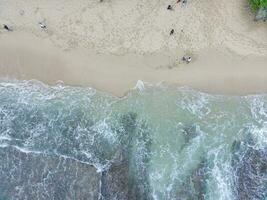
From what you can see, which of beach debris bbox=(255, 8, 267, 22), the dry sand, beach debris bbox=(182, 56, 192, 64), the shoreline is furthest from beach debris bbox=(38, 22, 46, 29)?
beach debris bbox=(255, 8, 267, 22)

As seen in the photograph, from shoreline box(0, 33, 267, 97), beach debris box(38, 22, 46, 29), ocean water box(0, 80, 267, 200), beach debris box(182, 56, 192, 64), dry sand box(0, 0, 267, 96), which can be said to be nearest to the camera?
ocean water box(0, 80, 267, 200)

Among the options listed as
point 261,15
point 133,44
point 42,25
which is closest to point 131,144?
point 133,44

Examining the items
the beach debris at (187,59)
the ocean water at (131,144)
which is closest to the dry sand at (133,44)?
the beach debris at (187,59)

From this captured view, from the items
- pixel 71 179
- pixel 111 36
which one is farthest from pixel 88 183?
pixel 111 36

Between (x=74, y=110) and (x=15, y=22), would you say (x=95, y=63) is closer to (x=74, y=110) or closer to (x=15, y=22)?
(x=74, y=110)

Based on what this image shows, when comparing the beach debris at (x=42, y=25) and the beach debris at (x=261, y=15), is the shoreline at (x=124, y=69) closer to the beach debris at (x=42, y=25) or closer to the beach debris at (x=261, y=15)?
the beach debris at (x=42, y=25)

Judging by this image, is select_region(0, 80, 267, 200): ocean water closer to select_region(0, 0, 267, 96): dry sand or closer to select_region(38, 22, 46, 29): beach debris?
select_region(0, 0, 267, 96): dry sand
